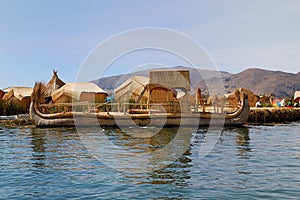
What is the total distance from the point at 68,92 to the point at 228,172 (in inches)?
1119

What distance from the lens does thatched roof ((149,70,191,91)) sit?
24938 millimetres

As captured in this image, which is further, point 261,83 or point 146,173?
point 261,83

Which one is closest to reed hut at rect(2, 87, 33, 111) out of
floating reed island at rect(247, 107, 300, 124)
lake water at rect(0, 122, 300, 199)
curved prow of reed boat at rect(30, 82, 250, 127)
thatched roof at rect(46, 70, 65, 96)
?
thatched roof at rect(46, 70, 65, 96)

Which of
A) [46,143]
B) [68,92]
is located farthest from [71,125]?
[68,92]

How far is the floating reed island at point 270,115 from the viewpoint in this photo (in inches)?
1205

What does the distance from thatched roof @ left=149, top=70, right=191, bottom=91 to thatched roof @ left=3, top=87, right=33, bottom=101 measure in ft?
62.6

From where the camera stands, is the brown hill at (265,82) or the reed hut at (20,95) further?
the brown hill at (265,82)

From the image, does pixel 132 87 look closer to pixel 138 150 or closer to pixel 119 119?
pixel 119 119

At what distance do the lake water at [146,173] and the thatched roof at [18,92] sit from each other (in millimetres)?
25429

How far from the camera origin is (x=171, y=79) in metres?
25.0

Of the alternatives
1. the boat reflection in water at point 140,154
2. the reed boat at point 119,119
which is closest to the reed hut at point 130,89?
the reed boat at point 119,119

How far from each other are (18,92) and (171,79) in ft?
71.1

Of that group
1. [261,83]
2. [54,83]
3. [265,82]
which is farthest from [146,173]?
[261,83]

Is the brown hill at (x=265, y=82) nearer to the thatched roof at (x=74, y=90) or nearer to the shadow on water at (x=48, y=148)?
the thatched roof at (x=74, y=90)
